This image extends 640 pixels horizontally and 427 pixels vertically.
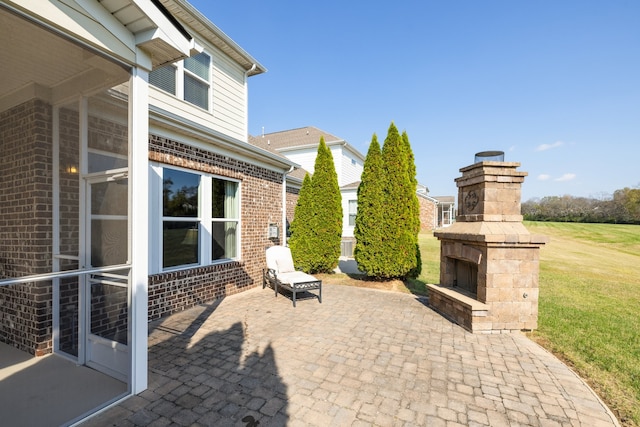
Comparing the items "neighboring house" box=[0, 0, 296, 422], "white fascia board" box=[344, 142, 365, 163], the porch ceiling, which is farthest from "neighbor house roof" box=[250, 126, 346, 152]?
the porch ceiling

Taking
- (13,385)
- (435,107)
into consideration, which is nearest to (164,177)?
(13,385)

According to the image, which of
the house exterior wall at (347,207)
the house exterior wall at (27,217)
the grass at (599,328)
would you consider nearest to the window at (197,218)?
the house exterior wall at (27,217)

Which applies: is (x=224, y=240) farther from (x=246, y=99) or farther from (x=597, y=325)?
(x=597, y=325)

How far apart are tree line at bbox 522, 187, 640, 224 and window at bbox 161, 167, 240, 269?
1796 inches

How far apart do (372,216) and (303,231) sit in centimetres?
246

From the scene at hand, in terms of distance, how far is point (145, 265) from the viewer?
2904 mm

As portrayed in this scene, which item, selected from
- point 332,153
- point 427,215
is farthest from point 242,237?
point 427,215

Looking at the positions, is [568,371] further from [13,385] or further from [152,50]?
[13,385]

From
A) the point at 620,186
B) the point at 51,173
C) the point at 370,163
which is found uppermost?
the point at 620,186

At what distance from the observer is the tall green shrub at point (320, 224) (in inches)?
361

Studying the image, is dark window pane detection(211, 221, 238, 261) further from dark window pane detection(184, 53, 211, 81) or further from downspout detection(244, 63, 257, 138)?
dark window pane detection(184, 53, 211, 81)

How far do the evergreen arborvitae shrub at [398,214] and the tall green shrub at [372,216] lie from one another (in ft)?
0.57

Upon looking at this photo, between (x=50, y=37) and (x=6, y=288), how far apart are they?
333 centimetres

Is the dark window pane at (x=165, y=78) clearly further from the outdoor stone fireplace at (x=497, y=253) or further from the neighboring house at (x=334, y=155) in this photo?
the neighboring house at (x=334, y=155)
